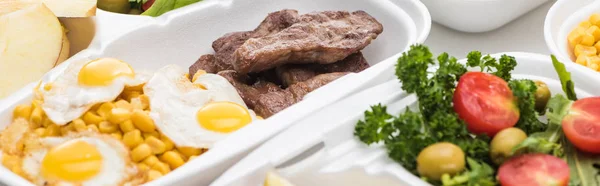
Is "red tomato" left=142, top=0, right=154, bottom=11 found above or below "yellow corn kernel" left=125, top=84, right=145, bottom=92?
below

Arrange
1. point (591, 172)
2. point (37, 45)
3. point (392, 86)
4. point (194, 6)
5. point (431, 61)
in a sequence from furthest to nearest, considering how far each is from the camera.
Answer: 1. point (194, 6)
2. point (37, 45)
3. point (392, 86)
4. point (431, 61)
5. point (591, 172)

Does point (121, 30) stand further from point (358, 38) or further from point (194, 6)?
point (358, 38)

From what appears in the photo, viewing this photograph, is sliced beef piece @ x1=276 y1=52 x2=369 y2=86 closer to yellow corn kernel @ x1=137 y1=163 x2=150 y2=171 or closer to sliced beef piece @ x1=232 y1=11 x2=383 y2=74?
sliced beef piece @ x1=232 y1=11 x2=383 y2=74

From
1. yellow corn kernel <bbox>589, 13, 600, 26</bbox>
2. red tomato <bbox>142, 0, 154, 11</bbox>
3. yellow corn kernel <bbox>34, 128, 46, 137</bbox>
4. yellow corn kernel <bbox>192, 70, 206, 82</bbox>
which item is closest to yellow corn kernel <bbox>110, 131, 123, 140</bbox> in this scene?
yellow corn kernel <bbox>34, 128, 46, 137</bbox>

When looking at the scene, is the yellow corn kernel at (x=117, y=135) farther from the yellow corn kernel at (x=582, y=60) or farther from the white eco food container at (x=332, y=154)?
the yellow corn kernel at (x=582, y=60)

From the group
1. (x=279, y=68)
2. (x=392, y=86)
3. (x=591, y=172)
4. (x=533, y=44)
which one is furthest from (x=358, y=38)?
(x=591, y=172)

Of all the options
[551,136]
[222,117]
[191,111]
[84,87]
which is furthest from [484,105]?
[84,87]

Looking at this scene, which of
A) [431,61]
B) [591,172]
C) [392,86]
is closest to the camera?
[591,172]
